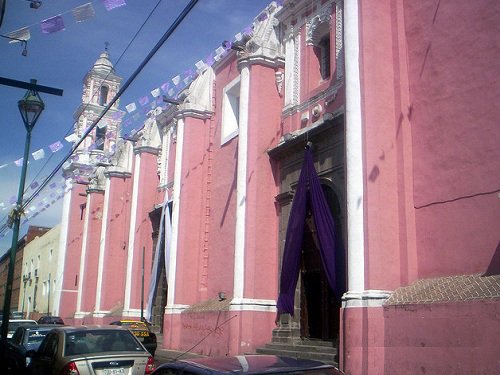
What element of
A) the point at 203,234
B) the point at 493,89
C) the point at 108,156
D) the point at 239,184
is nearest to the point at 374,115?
the point at 493,89

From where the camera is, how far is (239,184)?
16656 millimetres

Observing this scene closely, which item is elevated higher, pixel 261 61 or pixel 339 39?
pixel 261 61

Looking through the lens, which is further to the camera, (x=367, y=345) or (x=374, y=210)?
(x=374, y=210)

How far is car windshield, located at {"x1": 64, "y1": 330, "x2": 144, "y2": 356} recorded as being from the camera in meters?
8.52

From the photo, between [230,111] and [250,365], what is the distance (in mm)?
16925

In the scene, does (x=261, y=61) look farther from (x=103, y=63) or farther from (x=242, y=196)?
(x=103, y=63)

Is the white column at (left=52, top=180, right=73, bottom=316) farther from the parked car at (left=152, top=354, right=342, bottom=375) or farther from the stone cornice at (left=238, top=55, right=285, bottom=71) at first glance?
the parked car at (left=152, top=354, right=342, bottom=375)

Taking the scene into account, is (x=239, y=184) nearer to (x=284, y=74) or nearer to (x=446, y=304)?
(x=284, y=74)

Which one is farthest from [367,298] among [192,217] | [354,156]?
[192,217]

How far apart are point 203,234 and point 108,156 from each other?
15.6m

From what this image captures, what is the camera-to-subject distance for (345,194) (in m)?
13.0

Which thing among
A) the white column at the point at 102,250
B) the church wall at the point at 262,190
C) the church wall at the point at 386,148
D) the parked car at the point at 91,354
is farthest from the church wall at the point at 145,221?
the parked car at the point at 91,354

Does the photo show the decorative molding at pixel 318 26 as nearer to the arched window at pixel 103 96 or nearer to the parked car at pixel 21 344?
the parked car at pixel 21 344

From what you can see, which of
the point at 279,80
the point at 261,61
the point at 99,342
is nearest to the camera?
the point at 99,342
